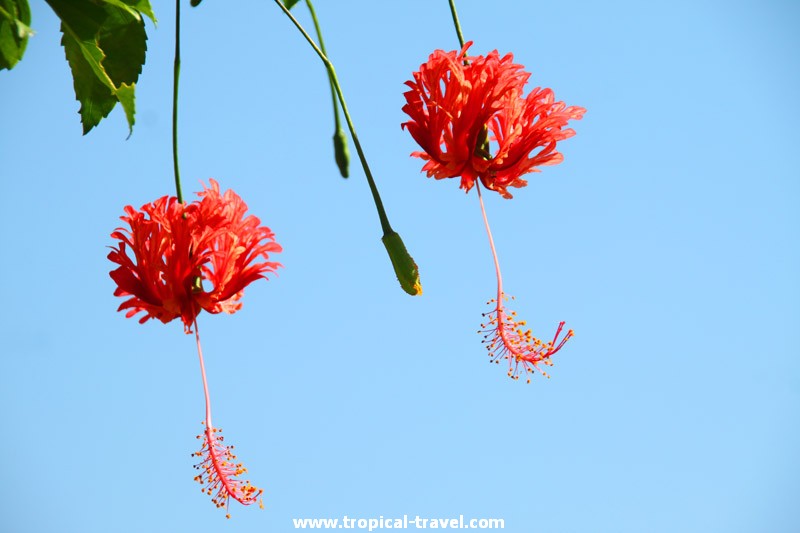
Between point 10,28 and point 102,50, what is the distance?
0.31 meters

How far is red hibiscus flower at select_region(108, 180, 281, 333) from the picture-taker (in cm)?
216

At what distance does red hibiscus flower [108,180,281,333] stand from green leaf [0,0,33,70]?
1.58ft

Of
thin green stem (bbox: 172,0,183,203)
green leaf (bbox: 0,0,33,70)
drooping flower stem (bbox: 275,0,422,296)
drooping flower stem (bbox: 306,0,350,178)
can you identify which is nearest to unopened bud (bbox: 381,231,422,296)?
drooping flower stem (bbox: 275,0,422,296)

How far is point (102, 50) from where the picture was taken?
2.10m

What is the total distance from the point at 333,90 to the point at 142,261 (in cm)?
63

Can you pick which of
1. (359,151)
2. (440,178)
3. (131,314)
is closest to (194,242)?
(131,314)

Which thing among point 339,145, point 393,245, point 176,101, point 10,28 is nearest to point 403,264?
point 393,245

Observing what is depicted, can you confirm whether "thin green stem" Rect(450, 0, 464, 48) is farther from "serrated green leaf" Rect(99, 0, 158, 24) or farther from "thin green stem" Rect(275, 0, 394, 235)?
"serrated green leaf" Rect(99, 0, 158, 24)

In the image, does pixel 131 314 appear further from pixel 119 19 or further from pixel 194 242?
pixel 119 19

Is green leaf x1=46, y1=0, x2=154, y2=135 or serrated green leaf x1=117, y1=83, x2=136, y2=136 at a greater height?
green leaf x1=46, y1=0, x2=154, y2=135

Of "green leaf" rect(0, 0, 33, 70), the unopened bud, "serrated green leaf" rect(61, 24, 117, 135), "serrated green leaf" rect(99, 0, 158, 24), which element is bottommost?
the unopened bud

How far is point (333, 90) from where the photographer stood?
89.1 inches

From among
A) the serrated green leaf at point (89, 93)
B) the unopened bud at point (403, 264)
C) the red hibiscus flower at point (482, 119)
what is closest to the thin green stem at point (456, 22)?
the red hibiscus flower at point (482, 119)

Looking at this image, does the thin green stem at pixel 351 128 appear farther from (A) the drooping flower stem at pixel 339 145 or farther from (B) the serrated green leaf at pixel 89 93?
(B) the serrated green leaf at pixel 89 93
